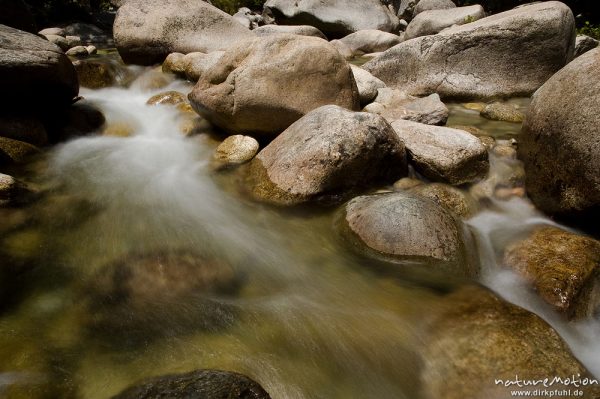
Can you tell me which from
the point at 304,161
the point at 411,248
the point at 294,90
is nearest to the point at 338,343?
the point at 411,248

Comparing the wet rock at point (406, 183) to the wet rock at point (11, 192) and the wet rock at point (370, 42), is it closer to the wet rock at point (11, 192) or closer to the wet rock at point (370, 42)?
the wet rock at point (11, 192)

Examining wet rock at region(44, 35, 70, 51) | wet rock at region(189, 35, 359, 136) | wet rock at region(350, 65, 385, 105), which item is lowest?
wet rock at region(44, 35, 70, 51)

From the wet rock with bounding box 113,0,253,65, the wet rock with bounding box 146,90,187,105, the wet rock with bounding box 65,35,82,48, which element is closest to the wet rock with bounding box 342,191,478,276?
the wet rock with bounding box 146,90,187,105

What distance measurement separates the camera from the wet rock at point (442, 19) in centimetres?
1212

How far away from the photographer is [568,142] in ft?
12.7

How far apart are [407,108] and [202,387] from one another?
19.4 feet

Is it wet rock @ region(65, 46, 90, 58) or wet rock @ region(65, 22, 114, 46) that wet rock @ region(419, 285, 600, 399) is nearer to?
wet rock @ region(65, 46, 90, 58)

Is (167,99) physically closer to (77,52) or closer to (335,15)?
(77,52)

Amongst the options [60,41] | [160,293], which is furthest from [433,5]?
[160,293]

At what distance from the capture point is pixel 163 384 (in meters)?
2.06

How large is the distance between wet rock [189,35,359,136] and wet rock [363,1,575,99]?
9.97 feet

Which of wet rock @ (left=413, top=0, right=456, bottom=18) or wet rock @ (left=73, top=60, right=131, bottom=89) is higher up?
wet rock @ (left=413, top=0, right=456, bottom=18)

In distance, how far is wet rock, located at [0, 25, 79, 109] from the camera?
16.7 feet

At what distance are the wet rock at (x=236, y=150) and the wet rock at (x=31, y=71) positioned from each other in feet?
9.29
